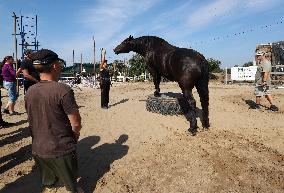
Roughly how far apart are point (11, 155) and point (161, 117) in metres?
4.12

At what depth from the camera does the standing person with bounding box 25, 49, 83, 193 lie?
11.3 ft

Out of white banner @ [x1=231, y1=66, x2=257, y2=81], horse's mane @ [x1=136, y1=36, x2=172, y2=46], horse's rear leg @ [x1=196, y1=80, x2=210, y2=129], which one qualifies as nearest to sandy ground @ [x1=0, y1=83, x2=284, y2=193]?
horse's rear leg @ [x1=196, y1=80, x2=210, y2=129]

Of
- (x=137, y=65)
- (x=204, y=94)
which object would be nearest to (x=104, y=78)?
(x=204, y=94)

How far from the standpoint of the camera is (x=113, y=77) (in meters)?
37.3

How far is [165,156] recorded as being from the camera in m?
5.64

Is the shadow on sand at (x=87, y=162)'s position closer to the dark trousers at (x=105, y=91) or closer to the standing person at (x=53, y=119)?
the standing person at (x=53, y=119)

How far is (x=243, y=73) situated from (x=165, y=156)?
19.5 metres

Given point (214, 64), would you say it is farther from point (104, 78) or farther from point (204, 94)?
point (204, 94)

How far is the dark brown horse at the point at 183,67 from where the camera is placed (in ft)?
23.1

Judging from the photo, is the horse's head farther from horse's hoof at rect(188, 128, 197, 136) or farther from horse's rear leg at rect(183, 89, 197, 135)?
horse's hoof at rect(188, 128, 197, 136)

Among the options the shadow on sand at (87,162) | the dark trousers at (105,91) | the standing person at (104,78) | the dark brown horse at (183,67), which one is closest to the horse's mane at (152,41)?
the dark brown horse at (183,67)

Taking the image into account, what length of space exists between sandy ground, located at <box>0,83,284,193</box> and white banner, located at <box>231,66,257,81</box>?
15.1m

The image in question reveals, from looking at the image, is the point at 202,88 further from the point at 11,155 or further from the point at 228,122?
the point at 11,155

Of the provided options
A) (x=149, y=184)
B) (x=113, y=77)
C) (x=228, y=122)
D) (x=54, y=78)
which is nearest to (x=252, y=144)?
(x=228, y=122)
